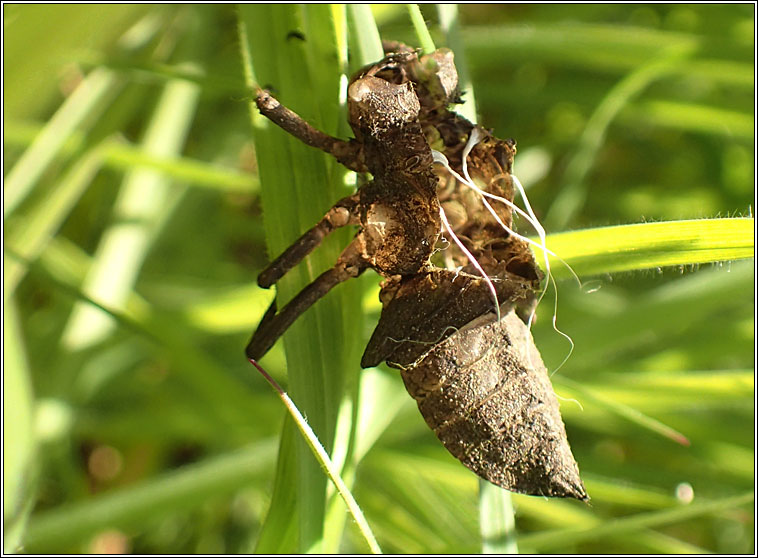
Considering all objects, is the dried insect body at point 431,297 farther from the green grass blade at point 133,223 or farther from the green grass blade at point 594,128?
the green grass blade at point 133,223

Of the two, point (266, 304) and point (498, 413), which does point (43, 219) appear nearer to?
point (266, 304)

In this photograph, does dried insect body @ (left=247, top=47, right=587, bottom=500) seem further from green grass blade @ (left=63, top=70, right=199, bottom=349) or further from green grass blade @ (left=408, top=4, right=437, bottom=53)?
green grass blade @ (left=63, top=70, right=199, bottom=349)

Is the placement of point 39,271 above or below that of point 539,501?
above

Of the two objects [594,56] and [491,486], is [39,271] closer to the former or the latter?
[491,486]

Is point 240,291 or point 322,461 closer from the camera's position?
point 322,461

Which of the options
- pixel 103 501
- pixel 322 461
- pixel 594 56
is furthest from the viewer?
pixel 594 56

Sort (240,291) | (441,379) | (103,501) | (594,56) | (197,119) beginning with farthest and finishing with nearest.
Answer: (197,119), (594,56), (240,291), (103,501), (441,379)

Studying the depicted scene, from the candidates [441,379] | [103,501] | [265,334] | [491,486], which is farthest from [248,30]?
[103,501]
